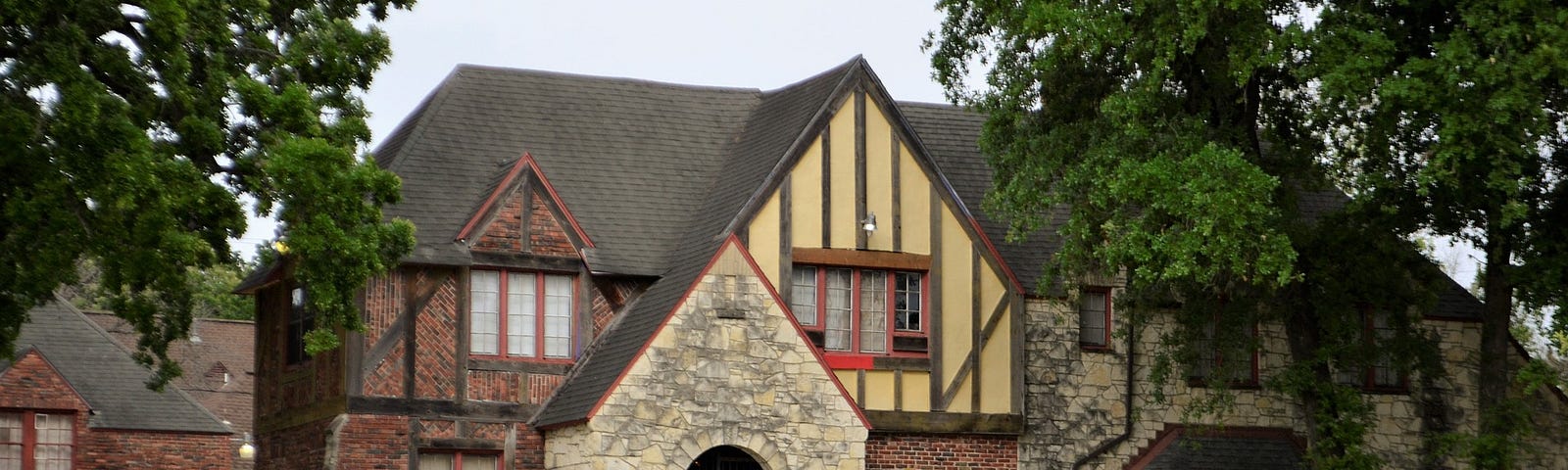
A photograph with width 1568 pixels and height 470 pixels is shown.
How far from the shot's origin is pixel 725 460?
27047 mm

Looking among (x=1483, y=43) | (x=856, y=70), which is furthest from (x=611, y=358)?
(x=1483, y=43)

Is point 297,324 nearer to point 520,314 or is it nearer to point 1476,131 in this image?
point 520,314

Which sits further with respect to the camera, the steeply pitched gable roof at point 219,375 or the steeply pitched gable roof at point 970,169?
the steeply pitched gable roof at point 219,375

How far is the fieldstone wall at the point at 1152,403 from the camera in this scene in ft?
92.8

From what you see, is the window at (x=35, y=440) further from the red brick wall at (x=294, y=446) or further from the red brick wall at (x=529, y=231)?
the red brick wall at (x=529, y=231)

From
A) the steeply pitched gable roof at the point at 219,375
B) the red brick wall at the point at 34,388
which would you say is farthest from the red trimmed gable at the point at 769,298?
the steeply pitched gable roof at the point at 219,375

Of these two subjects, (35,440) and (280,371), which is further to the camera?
(35,440)

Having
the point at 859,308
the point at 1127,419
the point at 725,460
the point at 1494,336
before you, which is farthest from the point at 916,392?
the point at 1494,336

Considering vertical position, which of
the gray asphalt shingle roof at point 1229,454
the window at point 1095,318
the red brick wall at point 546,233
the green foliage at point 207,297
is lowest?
the gray asphalt shingle roof at point 1229,454

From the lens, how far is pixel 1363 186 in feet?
80.0

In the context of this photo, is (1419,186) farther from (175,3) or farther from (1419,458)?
(175,3)

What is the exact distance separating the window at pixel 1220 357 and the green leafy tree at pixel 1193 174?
0.26m

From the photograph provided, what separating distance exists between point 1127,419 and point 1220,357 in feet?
5.70

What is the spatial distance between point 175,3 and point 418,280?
18.2ft
